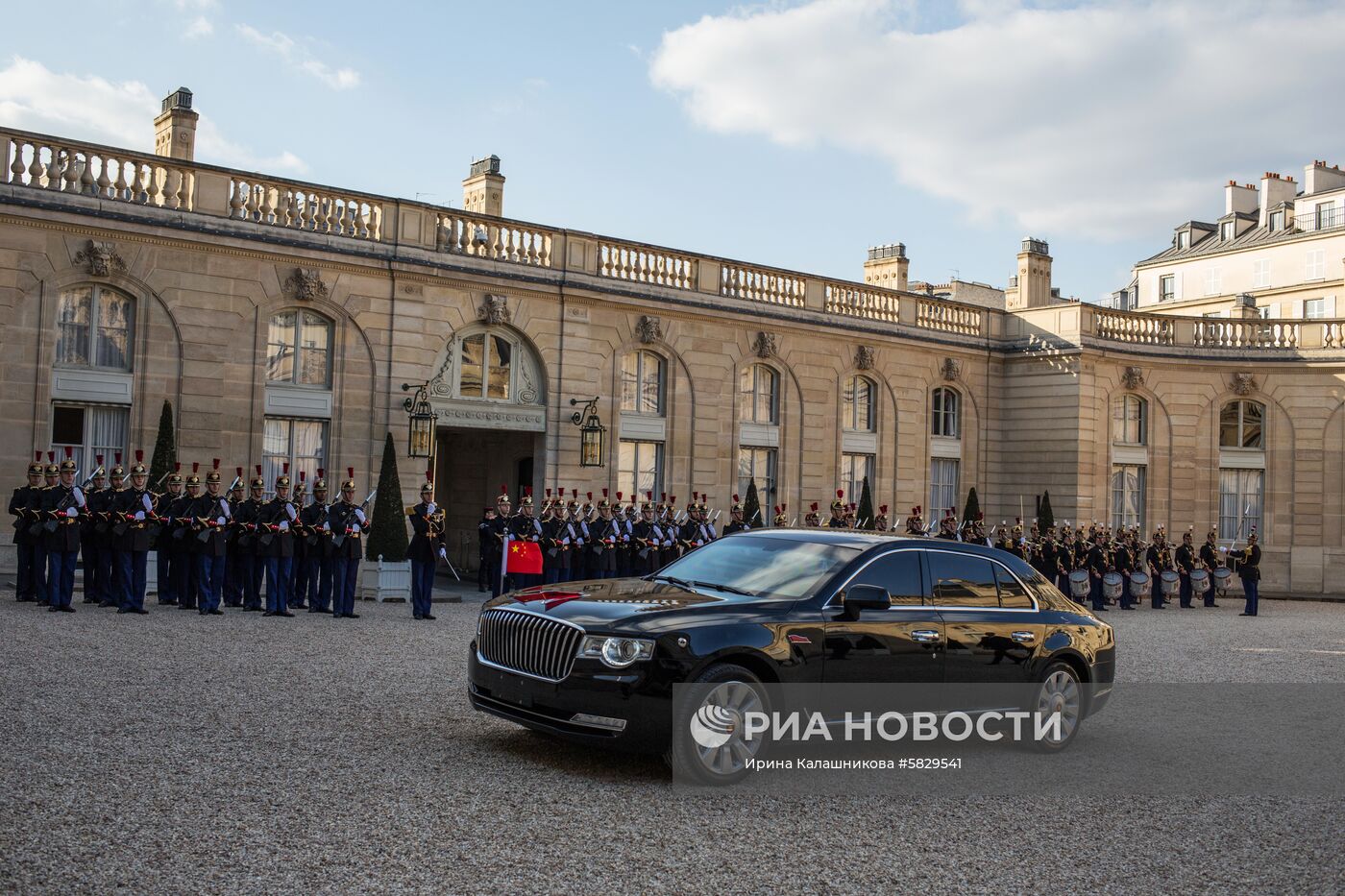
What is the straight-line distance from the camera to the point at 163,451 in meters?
19.9

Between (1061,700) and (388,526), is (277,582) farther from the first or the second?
(1061,700)

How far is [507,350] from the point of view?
25031mm

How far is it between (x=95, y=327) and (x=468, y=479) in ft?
28.4

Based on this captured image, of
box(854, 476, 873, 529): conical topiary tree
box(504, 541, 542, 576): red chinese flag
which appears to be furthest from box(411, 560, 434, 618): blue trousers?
box(854, 476, 873, 529): conical topiary tree

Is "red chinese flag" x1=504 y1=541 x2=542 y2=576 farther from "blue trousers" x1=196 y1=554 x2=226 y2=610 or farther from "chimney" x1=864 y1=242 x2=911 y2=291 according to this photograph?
"chimney" x1=864 y1=242 x2=911 y2=291

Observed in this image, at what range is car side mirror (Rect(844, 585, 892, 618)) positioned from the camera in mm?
8594

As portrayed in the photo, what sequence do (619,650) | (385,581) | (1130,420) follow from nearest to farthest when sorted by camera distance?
1. (619,650)
2. (385,581)
3. (1130,420)

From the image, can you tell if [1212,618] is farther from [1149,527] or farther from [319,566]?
[319,566]

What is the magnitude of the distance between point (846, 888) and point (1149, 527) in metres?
29.7

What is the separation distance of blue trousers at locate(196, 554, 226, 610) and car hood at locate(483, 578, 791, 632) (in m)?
8.38

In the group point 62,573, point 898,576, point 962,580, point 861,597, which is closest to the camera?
point 861,597

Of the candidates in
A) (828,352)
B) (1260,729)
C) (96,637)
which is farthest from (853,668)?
(828,352)

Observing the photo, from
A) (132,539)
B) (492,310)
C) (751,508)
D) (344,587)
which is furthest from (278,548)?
(751,508)

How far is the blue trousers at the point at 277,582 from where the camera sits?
1666 cm
